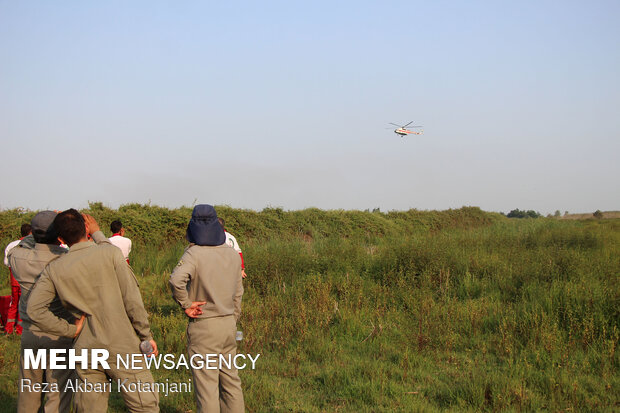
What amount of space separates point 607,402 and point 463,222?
28.2 meters

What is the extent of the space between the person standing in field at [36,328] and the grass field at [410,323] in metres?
1.56

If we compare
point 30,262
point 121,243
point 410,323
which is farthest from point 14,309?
point 410,323

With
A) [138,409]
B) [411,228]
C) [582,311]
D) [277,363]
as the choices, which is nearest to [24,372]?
[138,409]

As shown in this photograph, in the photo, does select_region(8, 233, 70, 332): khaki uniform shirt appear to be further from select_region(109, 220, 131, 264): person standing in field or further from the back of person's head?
select_region(109, 220, 131, 264): person standing in field

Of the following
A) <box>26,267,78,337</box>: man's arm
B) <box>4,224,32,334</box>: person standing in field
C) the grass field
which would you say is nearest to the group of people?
<box>26,267,78,337</box>: man's arm

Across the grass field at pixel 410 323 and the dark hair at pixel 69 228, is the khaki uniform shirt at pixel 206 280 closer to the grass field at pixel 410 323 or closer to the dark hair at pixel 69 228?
the dark hair at pixel 69 228

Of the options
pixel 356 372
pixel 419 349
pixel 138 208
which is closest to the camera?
pixel 356 372

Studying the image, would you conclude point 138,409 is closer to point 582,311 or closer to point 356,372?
point 356,372

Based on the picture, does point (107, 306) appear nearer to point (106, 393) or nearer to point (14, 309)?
point (106, 393)

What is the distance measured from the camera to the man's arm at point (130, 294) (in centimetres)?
344

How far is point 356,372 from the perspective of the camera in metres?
6.15

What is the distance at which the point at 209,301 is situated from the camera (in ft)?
12.8

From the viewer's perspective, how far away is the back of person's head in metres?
3.96

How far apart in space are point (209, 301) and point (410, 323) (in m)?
5.54
